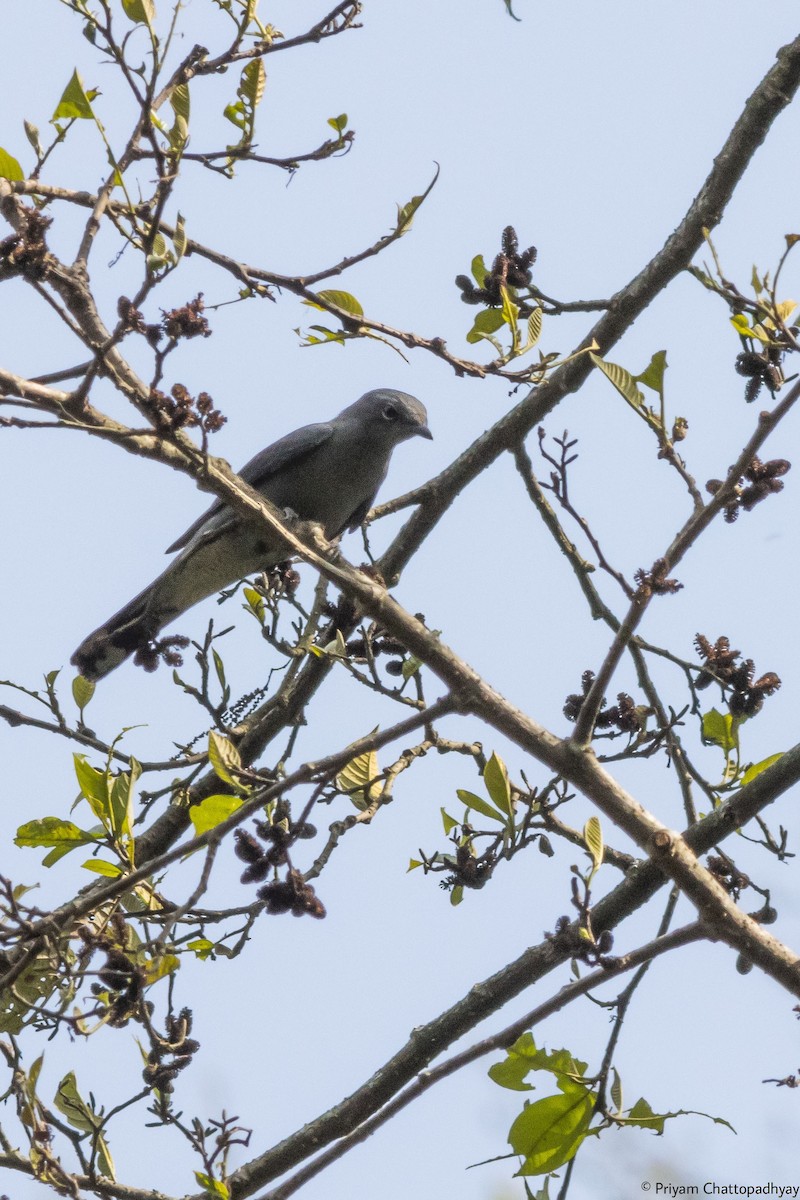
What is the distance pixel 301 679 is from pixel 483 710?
2078 mm

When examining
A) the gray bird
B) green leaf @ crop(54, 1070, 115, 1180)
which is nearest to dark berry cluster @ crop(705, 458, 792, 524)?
green leaf @ crop(54, 1070, 115, 1180)

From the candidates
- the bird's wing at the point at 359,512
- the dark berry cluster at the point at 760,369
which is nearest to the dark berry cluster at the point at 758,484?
the dark berry cluster at the point at 760,369

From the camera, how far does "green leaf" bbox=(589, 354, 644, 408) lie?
12.3 feet

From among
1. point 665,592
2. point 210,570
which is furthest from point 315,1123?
point 210,570

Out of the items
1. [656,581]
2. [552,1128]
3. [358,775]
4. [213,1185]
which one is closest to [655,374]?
[656,581]

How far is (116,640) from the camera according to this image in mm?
7551

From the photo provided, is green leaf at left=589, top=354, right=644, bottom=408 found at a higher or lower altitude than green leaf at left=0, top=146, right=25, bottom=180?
lower

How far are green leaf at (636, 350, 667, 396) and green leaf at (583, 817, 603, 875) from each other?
1.32m

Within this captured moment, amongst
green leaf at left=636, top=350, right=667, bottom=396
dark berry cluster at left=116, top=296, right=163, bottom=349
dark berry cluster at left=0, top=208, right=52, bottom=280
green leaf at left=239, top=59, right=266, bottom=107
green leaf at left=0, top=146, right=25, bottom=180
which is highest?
green leaf at left=239, top=59, right=266, bottom=107

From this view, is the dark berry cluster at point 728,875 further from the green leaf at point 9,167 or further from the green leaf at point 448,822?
the green leaf at point 9,167

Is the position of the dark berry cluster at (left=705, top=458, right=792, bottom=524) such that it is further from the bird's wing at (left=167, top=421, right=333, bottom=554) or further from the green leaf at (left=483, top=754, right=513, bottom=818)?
the bird's wing at (left=167, top=421, right=333, bottom=554)

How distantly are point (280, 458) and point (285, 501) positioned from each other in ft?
0.91

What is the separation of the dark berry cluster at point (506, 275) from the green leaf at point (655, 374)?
1160mm

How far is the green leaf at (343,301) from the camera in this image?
4.54m
